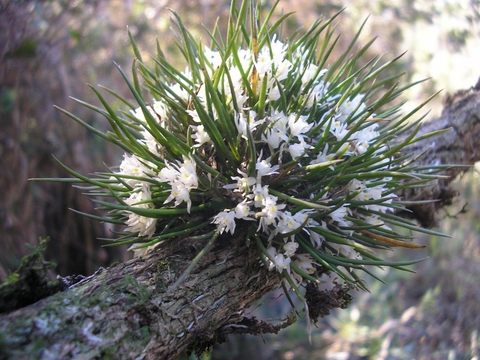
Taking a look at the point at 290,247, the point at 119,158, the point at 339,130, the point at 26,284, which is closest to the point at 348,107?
the point at 339,130

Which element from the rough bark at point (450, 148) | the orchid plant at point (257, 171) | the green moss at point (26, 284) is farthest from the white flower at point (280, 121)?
the rough bark at point (450, 148)

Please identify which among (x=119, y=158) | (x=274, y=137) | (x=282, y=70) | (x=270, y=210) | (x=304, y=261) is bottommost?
(x=304, y=261)

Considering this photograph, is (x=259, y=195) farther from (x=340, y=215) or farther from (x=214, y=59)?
(x=214, y=59)

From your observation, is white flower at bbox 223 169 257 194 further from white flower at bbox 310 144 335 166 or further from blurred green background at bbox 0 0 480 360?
blurred green background at bbox 0 0 480 360

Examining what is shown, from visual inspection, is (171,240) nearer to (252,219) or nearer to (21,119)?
(252,219)

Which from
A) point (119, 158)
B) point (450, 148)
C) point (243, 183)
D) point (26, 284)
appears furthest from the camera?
point (119, 158)

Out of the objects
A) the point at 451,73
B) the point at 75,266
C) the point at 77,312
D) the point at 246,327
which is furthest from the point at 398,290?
the point at 77,312

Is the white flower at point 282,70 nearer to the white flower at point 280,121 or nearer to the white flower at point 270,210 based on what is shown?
the white flower at point 280,121

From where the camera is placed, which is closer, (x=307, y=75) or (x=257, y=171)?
(x=257, y=171)
